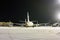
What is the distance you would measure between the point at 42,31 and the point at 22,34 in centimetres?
27

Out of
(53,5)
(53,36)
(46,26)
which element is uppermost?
(53,5)

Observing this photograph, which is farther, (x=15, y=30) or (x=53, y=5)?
(x=53, y=5)

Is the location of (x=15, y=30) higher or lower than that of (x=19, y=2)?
lower

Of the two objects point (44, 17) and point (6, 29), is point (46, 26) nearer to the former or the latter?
point (44, 17)

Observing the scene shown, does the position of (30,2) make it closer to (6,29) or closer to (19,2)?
(19,2)

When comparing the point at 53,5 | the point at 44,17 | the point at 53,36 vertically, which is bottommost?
the point at 53,36

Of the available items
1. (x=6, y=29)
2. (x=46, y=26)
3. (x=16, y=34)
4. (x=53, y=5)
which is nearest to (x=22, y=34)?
(x=16, y=34)

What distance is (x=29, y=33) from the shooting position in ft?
6.19

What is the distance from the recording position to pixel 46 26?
200 centimetres

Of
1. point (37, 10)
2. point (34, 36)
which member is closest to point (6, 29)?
point (34, 36)

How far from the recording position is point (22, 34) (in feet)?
6.11

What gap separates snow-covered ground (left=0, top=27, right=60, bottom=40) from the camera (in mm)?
1841

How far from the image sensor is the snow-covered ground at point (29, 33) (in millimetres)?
1841

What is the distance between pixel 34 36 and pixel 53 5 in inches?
20.9
